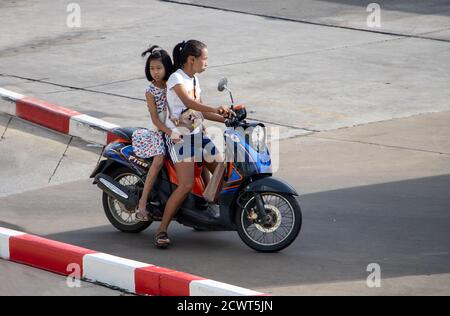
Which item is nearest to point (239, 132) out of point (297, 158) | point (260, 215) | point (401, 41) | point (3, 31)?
point (260, 215)

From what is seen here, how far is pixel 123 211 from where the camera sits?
8.99 m

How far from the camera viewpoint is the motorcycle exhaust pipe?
8.72 metres

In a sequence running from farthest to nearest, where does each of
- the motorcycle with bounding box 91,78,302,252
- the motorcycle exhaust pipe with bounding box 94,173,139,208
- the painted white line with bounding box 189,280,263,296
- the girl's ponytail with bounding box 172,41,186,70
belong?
the motorcycle exhaust pipe with bounding box 94,173,139,208 < the girl's ponytail with bounding box 172,41,186,70 < the motorcycle with bounding box 91,78,302,252 < the painted white line with bounding box 189,280,263,296

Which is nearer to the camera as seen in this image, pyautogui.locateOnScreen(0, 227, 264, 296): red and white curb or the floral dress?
pyautogui.locateOnScreen(0, 227, 264, 296): red and white curb

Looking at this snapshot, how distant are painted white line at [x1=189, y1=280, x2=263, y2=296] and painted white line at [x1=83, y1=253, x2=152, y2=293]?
53 cm

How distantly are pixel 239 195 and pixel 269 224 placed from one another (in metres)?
0.32

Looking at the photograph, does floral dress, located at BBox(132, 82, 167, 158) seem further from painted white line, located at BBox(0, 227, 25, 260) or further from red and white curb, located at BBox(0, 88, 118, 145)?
red and white curb, located at BBox(0, 88, 118, 145)

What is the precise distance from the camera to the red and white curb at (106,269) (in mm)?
7199

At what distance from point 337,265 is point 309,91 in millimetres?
5951

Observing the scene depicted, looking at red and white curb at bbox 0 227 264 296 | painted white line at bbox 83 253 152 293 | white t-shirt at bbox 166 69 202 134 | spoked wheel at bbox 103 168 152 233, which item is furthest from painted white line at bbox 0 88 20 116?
painted white line at bbox 83 253 152 293

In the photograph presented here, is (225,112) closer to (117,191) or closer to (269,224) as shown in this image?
(269,224)

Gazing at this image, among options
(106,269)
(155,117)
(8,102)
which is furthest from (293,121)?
(106,269)

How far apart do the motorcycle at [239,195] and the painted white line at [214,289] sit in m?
1.20
